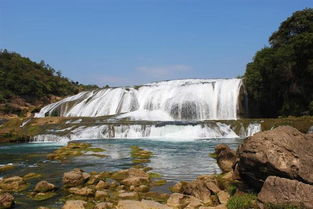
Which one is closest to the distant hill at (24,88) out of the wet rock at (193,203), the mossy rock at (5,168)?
the mossy rock at (5,168)

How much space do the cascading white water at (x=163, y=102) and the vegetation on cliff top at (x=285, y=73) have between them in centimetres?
335

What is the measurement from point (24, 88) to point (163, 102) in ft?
98.6

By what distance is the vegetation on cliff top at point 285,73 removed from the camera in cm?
3541

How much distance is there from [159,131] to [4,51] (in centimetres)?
6339

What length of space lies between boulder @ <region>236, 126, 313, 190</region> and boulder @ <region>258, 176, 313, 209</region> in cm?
34

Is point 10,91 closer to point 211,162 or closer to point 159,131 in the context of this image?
point 159,131

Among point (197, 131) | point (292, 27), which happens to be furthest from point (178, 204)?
point (292, 27)

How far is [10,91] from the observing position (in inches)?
2406

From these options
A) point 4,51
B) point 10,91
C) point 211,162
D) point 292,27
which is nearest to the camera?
point 211,162

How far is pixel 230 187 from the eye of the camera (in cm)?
1105

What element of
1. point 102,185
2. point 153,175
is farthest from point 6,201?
point 153,175

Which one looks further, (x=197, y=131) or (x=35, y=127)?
(x=35, y=127)

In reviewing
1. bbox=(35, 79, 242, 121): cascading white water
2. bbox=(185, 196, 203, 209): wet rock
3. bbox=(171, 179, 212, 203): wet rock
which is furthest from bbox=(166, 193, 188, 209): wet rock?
bbox=(35, 79, 242, 121): cascading white water

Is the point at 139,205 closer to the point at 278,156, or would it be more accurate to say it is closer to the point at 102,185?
the point at 102,185
